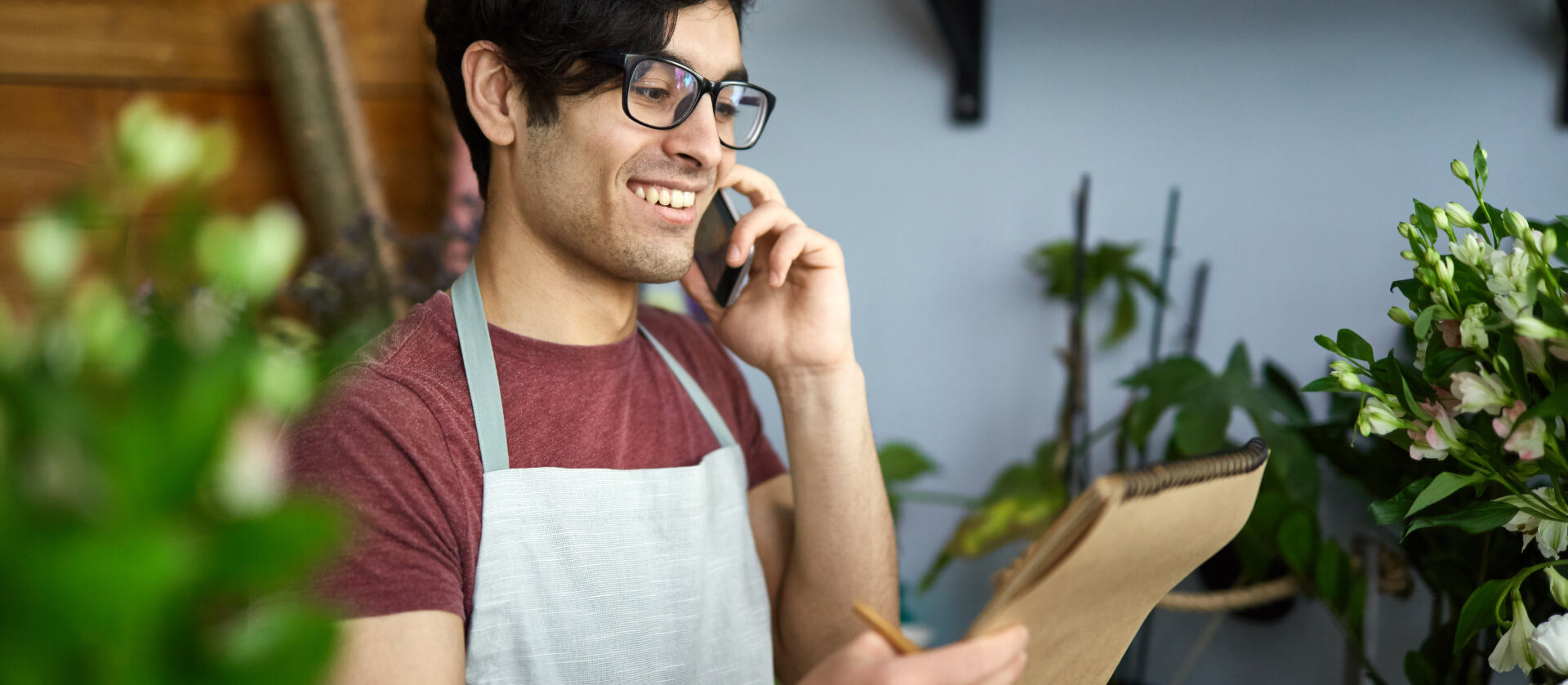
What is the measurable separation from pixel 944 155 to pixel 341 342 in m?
1.83

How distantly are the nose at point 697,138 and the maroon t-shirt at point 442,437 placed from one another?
21 centimetres

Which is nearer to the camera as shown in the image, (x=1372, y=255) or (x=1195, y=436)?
(x=1195, y=436)

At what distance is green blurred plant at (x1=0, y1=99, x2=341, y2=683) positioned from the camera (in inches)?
7.4

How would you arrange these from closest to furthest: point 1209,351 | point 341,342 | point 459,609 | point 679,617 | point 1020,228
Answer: point 341,342 < point 459,609 < point 679,617 < point 1209,351 < point 1020,228

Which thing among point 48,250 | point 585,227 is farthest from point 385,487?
point 48,250

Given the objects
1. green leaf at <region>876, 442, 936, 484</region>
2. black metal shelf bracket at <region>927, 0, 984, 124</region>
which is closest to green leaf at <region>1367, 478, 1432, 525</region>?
green leaf at <region>876, 442, 936, 484</region>

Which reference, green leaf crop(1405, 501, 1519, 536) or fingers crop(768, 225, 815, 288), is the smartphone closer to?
fingers crop(768, 225, 815, 288)

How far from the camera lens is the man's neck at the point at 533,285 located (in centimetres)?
105

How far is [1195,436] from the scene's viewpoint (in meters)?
1.37

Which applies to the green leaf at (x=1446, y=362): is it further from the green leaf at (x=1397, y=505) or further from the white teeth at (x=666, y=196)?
the white teeth at (x=666, y=196)

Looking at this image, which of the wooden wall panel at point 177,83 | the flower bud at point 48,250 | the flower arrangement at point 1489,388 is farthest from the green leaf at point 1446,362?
the wooden wall panel at point 177,83

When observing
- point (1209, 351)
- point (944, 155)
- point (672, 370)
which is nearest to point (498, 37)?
point (672, 370)

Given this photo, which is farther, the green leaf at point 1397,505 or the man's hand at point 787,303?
the man's hand at point 787,303

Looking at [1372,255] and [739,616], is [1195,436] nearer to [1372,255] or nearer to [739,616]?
[1372,255]
